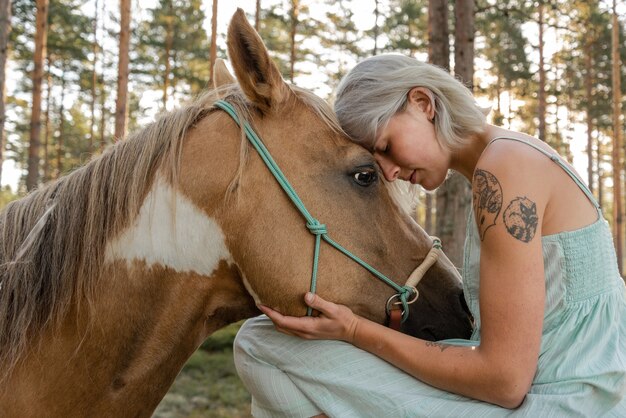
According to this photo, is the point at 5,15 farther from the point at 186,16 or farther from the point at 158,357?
the point at 186,16

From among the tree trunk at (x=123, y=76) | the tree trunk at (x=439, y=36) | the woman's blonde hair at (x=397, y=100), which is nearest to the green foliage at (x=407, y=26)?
the tree trunk at (x=123, y=76)

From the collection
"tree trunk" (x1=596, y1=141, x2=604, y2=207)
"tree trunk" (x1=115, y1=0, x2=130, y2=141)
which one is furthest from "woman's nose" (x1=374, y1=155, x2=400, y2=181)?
"tree trunk" (x1=596, y1=141, x2=604, y2=207)

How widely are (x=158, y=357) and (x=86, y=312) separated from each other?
0.29 m

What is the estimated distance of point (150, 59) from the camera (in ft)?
77.2

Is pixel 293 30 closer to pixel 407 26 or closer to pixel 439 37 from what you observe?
pixel 407 26

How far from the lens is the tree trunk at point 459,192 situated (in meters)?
6.36

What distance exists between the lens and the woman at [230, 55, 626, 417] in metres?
1.74

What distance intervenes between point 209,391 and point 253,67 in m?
7.22

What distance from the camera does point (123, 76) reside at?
12.0 metres

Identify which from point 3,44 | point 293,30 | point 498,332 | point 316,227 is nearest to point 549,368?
point 498,332

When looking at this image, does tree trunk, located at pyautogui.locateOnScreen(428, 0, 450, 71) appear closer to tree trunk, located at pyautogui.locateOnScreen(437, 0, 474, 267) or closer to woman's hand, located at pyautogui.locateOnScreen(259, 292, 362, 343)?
tree trunk, located at pyautogui.locateOnScreen(437, 0, 474, 267)

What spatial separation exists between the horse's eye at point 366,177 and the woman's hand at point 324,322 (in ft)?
1.55

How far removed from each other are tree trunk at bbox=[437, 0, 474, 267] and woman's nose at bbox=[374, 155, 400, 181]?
4276 millimetres

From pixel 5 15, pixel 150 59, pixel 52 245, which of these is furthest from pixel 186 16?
pixel 52 245
